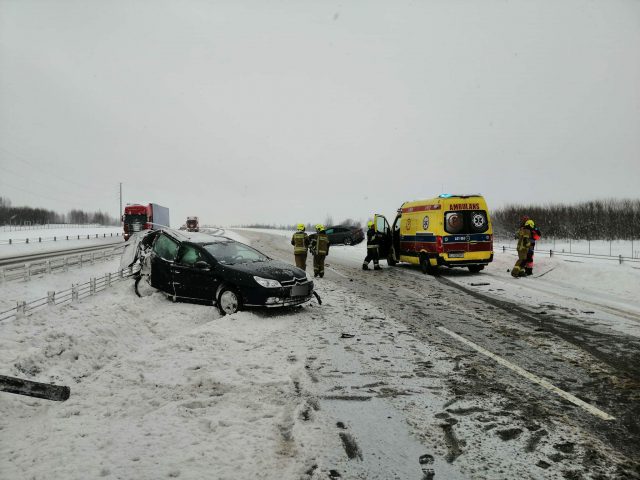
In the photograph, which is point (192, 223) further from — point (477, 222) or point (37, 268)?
point (477, 222)

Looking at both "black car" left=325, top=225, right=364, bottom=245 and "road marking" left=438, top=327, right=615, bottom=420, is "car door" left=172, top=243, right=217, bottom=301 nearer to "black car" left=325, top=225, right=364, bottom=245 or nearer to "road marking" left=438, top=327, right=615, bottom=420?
"road marking" left=438, top=327, right=615, bottom=420

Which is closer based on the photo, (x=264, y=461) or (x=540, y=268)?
(x=264, y=461)

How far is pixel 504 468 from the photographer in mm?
2982

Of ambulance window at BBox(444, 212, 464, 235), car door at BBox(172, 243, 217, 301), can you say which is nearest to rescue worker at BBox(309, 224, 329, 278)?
ambulance window at BBox(444, 212, 464, 235)

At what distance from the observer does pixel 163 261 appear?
31.5 ft

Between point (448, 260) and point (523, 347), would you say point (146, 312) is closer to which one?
point (523, 347)

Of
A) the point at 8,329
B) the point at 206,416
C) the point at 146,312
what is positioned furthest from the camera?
the point at 146,312

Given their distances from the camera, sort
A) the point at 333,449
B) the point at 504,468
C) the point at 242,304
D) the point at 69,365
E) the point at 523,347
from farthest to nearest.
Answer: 1. the point at 242,304
2. the point at 69,365
3. the point at 523,347
4. the point at 333,449
5. the point at 504,468

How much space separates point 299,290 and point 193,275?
2420 millimetres

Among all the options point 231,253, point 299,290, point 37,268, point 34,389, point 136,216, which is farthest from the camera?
point 136,216

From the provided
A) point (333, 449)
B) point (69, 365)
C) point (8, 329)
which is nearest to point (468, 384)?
point (333, 449)

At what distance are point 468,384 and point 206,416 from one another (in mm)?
2801

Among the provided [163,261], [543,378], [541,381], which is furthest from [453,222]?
[541,381]

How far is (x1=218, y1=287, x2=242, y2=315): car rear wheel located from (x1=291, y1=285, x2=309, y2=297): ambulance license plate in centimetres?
105
